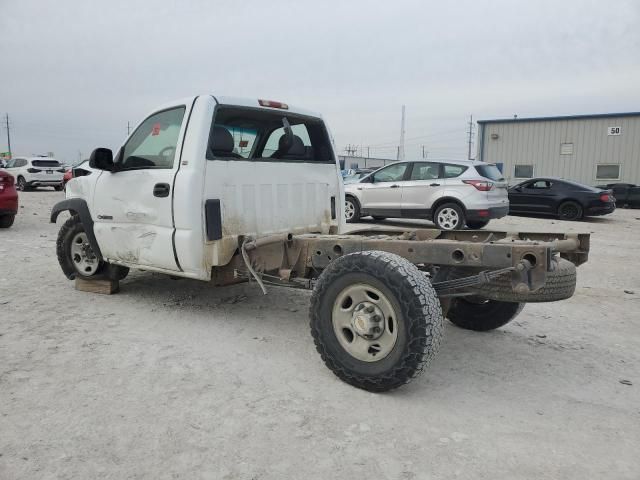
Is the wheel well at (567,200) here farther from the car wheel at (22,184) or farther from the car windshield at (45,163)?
the car wheel at (22,184)

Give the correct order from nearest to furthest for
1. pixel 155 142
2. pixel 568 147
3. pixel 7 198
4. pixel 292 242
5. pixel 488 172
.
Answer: pixel 292 242, pixel 155 142, pixel 7 198, pixel 488 172, pixel 568 147

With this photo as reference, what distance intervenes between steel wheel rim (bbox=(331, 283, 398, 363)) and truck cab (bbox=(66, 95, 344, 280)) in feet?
4.57

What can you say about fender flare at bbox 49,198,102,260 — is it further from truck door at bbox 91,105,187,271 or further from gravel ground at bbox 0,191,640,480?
gravel ground at bbox 0,191,640,480

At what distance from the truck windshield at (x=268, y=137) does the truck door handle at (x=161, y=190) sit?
491mm

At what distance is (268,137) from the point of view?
5117 millimetres

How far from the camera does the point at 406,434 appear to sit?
2.78 metres

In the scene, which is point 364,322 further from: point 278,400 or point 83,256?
point 83,256

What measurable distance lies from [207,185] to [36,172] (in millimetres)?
22892

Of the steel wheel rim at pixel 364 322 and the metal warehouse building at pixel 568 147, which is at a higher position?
the metal warehouse building at pixel 568 147

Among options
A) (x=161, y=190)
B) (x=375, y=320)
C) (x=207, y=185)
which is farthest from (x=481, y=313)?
(x=161, y=190)

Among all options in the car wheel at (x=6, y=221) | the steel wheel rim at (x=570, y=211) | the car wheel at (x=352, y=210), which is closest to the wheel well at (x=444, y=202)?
the car wheel at (x=352, y=210)

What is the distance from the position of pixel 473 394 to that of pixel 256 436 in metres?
1.42

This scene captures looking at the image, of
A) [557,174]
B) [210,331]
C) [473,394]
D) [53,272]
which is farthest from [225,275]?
[557,174]

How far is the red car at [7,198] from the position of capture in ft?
33.6
